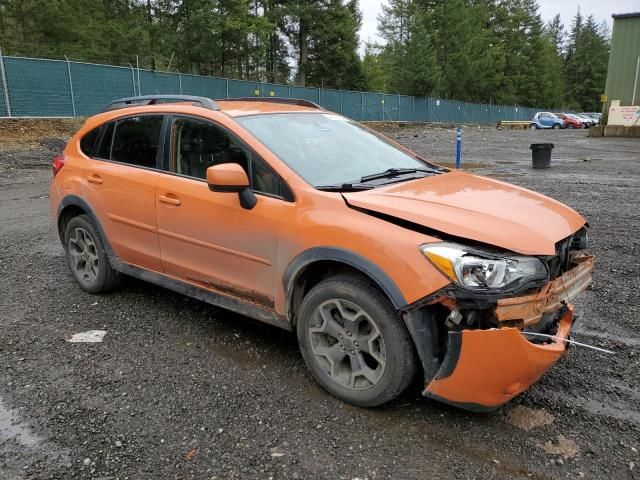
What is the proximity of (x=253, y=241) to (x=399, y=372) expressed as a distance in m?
1.24

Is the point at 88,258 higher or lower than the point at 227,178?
lower

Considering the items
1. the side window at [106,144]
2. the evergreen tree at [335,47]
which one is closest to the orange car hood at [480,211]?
the side window at [106,144]

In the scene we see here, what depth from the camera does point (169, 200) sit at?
12.8 ft

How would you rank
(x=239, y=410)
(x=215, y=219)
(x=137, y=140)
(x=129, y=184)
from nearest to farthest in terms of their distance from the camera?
(x=239, y=410) < (x=215, y=219) < (x=129, y=184) < (x=137, y=140)

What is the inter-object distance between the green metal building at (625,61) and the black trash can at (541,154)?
58.8 feet

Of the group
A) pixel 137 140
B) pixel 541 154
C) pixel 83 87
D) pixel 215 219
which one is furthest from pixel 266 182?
pixel 83 87

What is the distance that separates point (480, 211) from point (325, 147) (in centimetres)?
131

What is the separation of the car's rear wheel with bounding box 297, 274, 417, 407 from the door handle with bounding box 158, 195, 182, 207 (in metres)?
1.30

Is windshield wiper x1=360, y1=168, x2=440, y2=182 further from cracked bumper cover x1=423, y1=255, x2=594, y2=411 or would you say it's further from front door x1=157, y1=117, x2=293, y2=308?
cracked bumper cover x1=423, y1=255, x2=594, y2=411

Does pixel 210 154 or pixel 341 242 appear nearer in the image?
pixel 341 242

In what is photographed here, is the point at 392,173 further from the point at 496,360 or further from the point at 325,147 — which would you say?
the point at 496,360

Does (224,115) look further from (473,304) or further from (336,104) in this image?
(336,104)

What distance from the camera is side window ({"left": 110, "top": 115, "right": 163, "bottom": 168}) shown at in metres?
4.20

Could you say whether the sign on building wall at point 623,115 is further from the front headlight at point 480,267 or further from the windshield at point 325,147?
the front headlight at point 480,267
